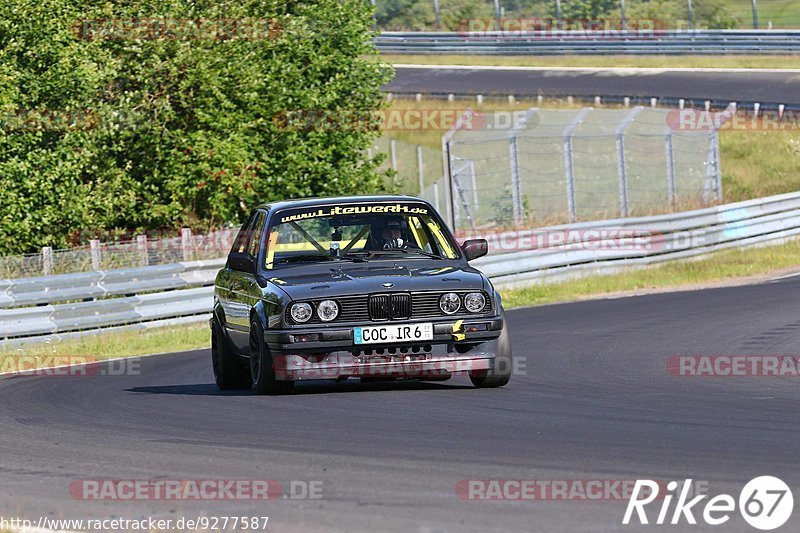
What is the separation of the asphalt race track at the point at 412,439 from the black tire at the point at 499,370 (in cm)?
13

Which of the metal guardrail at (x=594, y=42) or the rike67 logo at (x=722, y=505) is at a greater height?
the rike67 logo at (x=722, y=505)


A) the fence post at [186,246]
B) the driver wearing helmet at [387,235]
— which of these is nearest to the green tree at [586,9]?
the fence post at [186,246]

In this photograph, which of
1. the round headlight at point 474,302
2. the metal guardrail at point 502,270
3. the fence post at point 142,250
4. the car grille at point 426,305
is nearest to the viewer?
the car grille at point 426,305

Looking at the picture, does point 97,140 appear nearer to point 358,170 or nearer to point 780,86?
point 358,170

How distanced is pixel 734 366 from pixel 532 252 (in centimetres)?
1120

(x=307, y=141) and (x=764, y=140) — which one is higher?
(x=307, y=141)

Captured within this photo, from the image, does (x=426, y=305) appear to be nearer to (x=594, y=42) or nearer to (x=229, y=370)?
(x=229, y=370)

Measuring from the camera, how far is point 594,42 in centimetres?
5662

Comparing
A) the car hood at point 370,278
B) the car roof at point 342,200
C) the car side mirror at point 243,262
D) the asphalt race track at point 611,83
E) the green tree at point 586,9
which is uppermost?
the car roof at point 342,200

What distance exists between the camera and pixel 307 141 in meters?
29.0

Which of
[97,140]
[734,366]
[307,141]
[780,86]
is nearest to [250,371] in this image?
[734,366]

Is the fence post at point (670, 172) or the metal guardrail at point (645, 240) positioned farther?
the fence post at point (670, 172)

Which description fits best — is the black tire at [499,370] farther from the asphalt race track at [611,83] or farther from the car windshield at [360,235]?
the asphalt race track at [611,83]

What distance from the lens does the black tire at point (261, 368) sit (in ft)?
34.9
